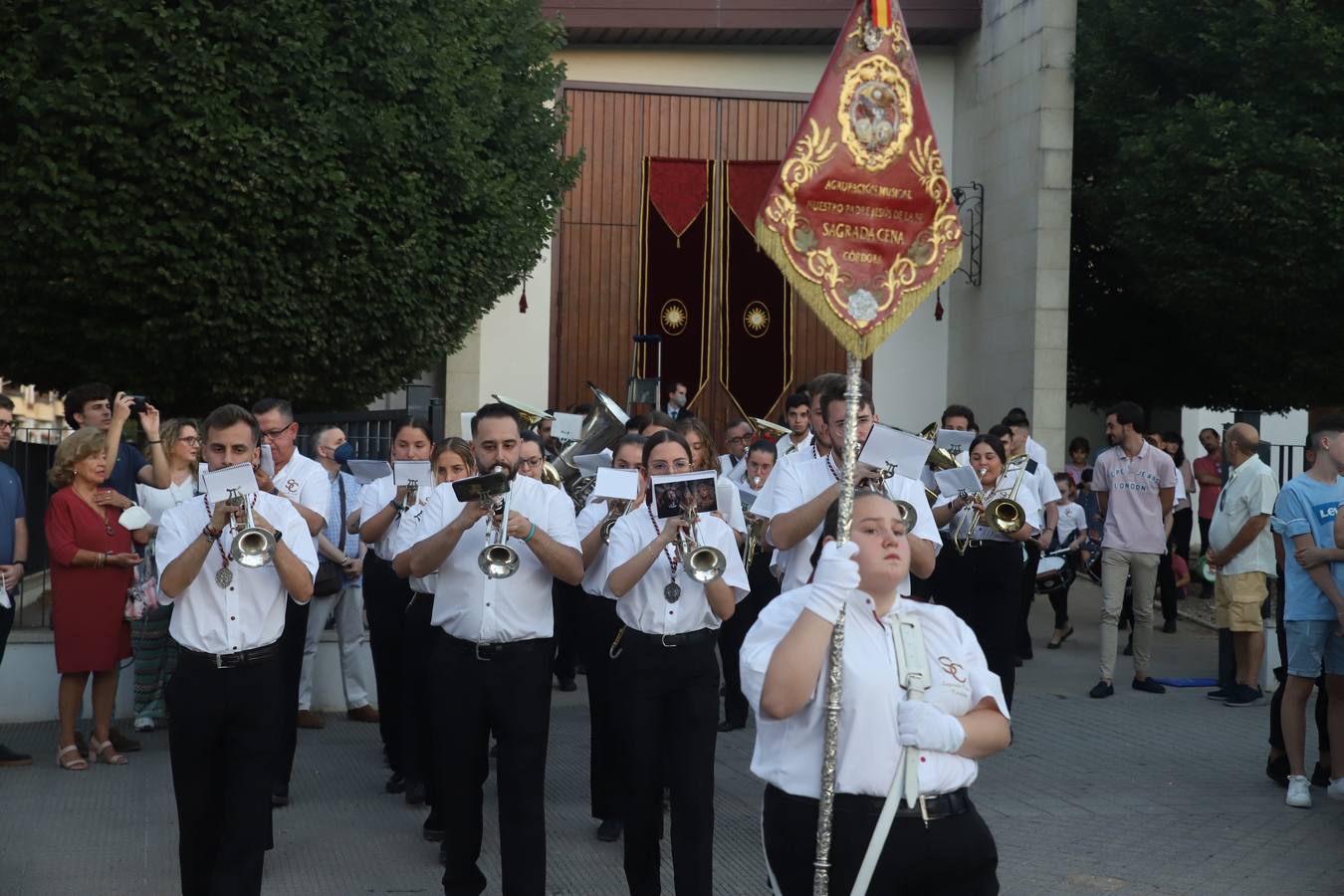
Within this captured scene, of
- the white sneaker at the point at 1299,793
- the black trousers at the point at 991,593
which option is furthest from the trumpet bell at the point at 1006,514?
the white sneaker at the point at 1299,793

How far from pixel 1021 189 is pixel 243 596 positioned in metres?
15.5

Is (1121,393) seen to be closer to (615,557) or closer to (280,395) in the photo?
(280,395)

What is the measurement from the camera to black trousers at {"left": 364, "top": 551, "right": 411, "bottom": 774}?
8.20 meters

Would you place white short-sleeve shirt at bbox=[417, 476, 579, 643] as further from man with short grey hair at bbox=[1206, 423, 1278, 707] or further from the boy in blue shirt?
man with short grey hair at bbox=[1206, 423, 1278, 707]

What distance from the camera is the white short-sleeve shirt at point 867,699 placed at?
12.8 feet

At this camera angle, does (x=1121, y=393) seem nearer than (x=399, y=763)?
No

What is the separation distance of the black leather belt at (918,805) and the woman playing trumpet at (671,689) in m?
1.99

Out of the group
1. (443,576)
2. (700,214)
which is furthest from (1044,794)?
(700,214)

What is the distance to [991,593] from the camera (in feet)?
30.5

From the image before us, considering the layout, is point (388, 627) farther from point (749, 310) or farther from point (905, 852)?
point (749, 310)

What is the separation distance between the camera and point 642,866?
19.6ft

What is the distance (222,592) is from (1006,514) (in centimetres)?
507

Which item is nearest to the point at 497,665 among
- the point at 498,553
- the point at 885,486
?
the point at 498,553

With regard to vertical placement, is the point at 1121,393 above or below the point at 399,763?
above
